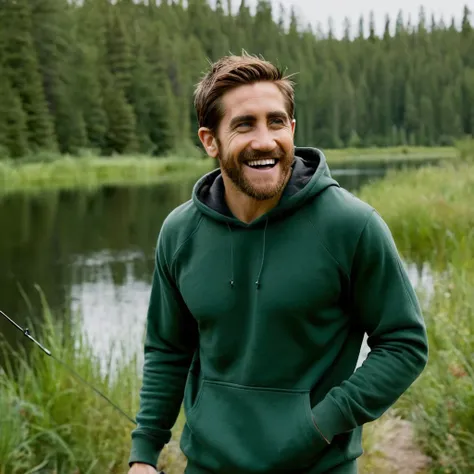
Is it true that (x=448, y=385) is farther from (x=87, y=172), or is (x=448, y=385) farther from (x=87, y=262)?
(x=87, y=172)

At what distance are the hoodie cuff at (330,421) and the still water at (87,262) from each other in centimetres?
303

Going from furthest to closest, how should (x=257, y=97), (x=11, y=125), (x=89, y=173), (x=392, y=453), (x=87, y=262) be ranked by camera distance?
(x=11, y=125), (x=89, y=173), (x=87, y=262), (x=392, y=453), (x=257, y=97)

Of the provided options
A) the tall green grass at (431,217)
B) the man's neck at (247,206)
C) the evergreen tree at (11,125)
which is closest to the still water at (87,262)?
the tall green grass at (431,217)

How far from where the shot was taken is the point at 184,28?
102750 millimetres

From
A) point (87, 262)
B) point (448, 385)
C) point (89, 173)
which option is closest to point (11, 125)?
point (89, 173)

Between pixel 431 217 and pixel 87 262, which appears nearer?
pixel 431 217

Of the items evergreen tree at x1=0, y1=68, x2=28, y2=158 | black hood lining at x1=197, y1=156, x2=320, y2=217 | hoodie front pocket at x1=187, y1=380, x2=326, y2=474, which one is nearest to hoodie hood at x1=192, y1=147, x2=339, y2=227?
black hood lining at x1=197, y1=156, x2=320, y2=217

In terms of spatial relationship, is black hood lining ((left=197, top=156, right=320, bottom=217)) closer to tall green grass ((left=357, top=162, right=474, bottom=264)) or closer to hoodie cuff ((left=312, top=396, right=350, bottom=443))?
hoodie cuff ((left=312, top=396, right=350, bottom=443))

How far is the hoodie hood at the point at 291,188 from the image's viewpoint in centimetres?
172

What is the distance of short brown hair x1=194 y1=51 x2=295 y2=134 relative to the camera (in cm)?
174

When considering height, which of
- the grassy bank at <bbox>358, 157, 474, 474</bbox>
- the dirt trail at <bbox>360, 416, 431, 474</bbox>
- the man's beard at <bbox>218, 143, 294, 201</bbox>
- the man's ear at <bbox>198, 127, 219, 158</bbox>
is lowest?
the dirt trail at <bbox>360, 416, 431, 474</bbox>

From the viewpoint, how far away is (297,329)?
1.69 meters

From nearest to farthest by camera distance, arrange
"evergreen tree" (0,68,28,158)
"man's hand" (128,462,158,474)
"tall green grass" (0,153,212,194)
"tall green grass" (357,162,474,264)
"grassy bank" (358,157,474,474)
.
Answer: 1. "man's hand" (128,462,158,474)
2. "grassy bank" (358,157,474,474)
3. "tall green grass" (357,162,474,264)
4. "tall green grass" (0,153,212,194)
5. "evergreen tree" (0,68,28,158)

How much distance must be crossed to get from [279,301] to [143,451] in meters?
0.57
